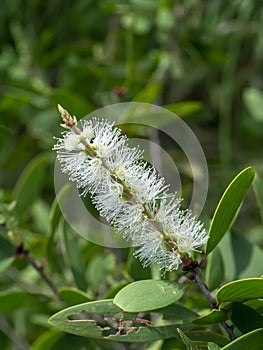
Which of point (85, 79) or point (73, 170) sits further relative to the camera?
point (85, 79)

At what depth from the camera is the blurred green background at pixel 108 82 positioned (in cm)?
151

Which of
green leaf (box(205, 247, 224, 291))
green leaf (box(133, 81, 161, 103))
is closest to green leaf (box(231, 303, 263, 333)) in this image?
green leaf (box(205, 247, 224, 291))

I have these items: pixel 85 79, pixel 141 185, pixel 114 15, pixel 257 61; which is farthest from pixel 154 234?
pixel 257 61

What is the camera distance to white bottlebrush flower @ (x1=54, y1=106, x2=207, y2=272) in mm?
738

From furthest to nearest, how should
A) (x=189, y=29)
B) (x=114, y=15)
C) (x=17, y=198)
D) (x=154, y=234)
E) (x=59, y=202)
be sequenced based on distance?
(x=114, y=15), (x=189, y=29), (x=17, y=198), (x=59, y=202), (x=154, y=234)

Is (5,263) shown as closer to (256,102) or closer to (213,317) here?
(213,317)

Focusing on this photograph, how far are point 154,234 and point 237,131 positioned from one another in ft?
5.76

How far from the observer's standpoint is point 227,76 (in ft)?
7.30

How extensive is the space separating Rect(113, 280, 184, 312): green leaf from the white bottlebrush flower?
0.10 feet

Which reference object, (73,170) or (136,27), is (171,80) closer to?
(136,27)

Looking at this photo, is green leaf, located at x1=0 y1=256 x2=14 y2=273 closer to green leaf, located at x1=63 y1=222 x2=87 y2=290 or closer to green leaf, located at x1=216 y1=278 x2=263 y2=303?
green leaf, located at x1=63 y1=222 x2=87 y2=290

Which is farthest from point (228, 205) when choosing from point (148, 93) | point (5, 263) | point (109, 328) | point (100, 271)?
point (148, 93)

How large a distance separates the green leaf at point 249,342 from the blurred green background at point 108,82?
0.47 m

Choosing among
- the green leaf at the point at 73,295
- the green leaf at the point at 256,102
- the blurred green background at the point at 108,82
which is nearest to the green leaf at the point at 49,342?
the green leaf at the point at 73,295
